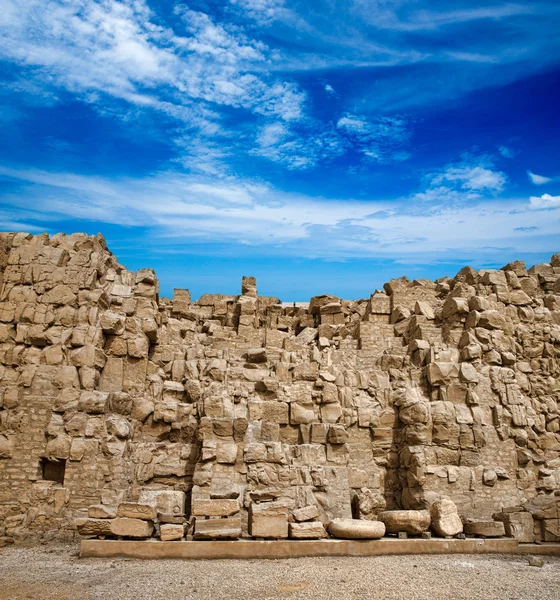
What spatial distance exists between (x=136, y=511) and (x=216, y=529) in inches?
57.7

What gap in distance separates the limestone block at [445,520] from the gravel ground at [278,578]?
2.21ft

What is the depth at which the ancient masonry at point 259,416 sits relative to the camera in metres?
10.5

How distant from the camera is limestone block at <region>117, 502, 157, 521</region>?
9.33 metres

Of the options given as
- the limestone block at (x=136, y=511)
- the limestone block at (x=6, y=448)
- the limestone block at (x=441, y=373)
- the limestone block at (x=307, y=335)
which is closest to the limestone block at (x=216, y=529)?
the limestone block at (x=136, y=511)

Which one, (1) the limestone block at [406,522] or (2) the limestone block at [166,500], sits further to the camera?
(2) the limestone block at [166,500]

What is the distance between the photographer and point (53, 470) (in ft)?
38.1

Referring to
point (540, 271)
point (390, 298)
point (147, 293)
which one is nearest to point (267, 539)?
point (147, 293)

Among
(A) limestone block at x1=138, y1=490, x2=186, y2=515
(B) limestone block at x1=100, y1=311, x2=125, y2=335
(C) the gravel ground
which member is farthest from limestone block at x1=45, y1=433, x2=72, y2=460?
(B) limestone block at x1=100, y1=311, x2=125, y2=335

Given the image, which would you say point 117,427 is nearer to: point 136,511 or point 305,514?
point 136,511

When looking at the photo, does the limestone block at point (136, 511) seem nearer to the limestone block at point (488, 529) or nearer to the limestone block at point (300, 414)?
the limestone block at point (300, 414)

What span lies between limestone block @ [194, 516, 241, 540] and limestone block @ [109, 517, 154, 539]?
2.97 ft

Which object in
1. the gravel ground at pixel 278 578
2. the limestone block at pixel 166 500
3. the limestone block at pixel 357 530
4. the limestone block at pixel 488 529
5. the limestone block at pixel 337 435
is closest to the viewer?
the gravel ground at pixel 278 578

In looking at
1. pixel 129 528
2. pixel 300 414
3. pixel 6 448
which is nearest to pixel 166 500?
pixel 129 528

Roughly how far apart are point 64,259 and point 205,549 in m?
8.40
